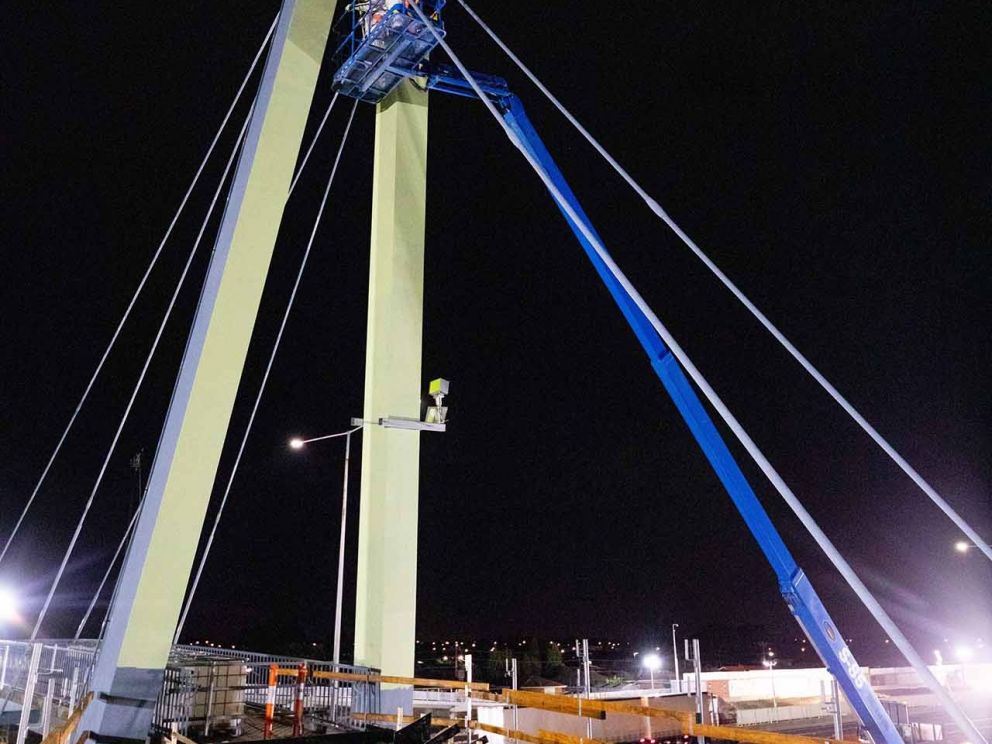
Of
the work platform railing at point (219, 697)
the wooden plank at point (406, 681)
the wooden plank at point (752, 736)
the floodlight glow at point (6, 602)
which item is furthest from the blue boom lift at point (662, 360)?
the floodlight glow at point (6, 602)

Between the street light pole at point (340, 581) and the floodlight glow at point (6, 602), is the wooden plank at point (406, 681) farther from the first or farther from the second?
the floodlight glow at point (6, 602)

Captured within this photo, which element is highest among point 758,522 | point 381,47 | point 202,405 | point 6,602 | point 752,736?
point 381,47

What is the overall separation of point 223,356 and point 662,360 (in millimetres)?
6810

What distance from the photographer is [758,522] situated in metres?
11.1

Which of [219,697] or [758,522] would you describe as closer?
[758,522]

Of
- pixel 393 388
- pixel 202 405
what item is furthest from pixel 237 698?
pixel 202 405

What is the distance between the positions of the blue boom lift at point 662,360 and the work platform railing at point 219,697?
576 centimetres

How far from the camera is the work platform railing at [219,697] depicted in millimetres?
10750

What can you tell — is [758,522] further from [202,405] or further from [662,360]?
[202,405]

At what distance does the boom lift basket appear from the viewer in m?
12.9

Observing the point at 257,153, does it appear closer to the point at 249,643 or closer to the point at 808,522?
the point at 808,522

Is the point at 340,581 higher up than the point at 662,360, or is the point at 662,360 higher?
the point at 662,360

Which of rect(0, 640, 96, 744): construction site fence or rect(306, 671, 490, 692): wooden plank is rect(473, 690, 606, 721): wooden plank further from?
rect(0, 640, 96, 744): construction site fence

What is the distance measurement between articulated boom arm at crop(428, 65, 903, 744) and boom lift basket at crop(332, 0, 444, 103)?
0.84 m
